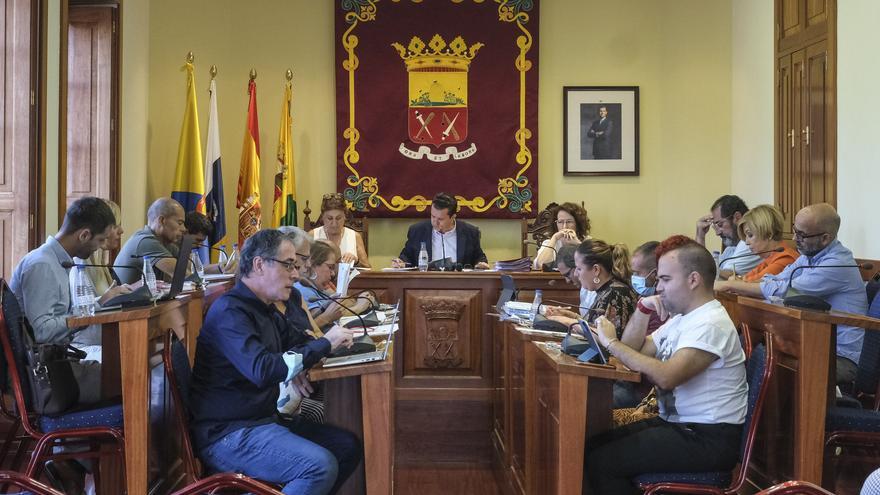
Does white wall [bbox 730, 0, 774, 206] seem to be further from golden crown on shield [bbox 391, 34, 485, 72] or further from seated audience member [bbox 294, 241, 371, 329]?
seated audience member [bbox 294, 241, 371, 329]

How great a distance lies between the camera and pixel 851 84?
5.40 metres

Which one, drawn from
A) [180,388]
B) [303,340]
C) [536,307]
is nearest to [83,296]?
[180,388]

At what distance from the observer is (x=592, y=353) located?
291 cm

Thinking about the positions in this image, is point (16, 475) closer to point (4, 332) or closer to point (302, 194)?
point (4, 332)

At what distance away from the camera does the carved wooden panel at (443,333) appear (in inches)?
216

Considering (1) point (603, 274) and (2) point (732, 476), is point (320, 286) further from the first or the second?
(2) point (732, 476)

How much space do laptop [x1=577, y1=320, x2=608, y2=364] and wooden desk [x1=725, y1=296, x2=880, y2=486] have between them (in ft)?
2.22

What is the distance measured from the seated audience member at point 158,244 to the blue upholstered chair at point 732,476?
2.90 meters

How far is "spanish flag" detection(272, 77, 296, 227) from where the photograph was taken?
7.43m

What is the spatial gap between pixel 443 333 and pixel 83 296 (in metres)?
2.68

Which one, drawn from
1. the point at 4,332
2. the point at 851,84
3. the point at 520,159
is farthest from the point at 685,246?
the point at 520,159

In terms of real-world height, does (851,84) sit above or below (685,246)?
above

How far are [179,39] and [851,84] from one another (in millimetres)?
5035

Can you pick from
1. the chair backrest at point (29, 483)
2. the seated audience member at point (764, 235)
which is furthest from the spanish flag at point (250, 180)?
the chair backrest at point (29, 483)
